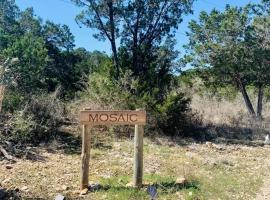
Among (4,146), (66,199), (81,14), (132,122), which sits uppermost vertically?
(81,14)

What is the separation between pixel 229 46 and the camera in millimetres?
16672

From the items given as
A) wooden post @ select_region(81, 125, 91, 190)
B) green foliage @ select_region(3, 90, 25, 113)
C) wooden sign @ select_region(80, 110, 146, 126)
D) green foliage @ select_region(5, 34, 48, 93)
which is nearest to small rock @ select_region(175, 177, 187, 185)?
wooden sign @ select_region(80, 110, 146, 126)

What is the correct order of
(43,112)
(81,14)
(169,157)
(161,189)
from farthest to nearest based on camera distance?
(81,14) < (43,112) < (169,157) < (161,189)

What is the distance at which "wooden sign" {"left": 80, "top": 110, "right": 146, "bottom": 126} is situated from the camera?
278 inches

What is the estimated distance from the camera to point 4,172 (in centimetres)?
788

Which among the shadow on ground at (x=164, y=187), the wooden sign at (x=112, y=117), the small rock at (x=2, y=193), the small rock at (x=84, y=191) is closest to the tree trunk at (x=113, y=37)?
the wooden sign at (x=112, y=117)

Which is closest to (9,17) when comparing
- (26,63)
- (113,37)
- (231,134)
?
(113,37)

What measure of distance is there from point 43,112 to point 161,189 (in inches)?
202

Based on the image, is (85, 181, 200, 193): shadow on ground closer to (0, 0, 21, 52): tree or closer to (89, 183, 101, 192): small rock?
(89, 183, 101, 192): small rock

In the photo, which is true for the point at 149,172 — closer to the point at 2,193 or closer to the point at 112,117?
the point at 112,117

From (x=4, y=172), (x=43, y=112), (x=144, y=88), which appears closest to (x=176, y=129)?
(x=144, y=88)

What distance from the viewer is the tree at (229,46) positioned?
1634 centimetres

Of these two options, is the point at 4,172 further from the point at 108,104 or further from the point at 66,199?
the point at 108,104

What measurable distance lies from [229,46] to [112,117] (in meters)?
10.7
